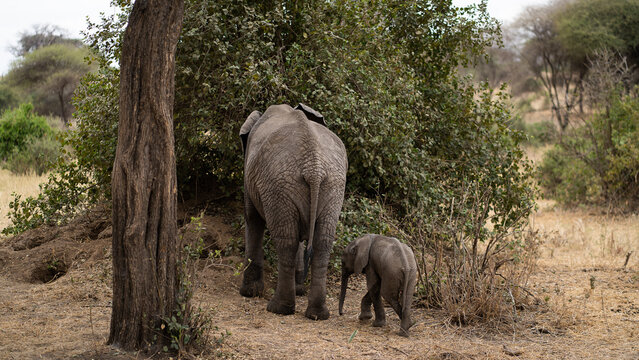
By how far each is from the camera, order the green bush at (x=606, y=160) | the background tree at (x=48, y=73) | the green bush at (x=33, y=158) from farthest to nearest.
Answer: the background tree at (x=48, y=73) < the green bush at (x=33, y=158) < the green bush at (x=606, y=160)

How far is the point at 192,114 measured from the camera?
7852 mm

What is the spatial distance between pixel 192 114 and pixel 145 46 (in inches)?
128

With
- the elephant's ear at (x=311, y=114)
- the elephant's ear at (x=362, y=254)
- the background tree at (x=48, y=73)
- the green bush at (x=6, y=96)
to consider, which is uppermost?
the background tree at (x=48, y=73)

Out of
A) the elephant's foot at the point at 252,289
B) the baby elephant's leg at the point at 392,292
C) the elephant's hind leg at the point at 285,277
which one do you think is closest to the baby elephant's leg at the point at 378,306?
the baby elephant's leg at the point at 392,292

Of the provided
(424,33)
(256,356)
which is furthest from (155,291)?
(424,33)

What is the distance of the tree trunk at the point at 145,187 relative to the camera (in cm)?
455

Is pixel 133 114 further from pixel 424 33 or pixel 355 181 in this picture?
pixel 424 33

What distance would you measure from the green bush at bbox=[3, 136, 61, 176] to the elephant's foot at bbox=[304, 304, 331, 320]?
476 inches

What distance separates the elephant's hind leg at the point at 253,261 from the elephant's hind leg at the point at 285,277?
706 millimetres

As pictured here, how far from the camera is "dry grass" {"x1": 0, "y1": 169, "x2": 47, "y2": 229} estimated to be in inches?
502

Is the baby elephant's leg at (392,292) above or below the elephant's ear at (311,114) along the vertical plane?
below

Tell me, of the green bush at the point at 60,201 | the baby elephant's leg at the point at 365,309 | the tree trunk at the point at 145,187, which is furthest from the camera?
the green bush at the point at 60,201

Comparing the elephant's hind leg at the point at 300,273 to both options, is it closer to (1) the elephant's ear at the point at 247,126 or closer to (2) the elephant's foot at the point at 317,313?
(2) the elephant's foot at the point at 317,313

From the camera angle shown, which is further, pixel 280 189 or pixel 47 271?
pixel 47 271
